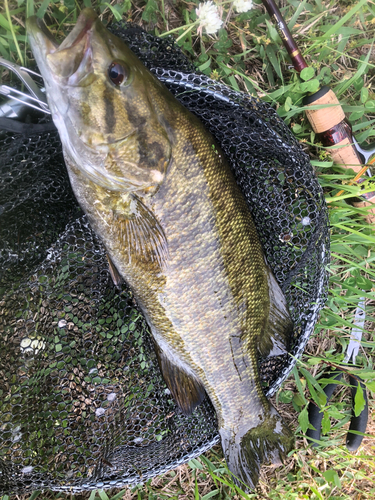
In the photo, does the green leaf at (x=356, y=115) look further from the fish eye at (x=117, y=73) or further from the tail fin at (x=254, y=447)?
the tail fin at (x=254, y=447)

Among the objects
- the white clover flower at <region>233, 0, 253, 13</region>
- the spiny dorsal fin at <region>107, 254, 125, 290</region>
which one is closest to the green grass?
the white clover flower at <region>233, 0, 253, 13</region>

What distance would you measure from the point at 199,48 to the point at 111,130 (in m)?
1.08

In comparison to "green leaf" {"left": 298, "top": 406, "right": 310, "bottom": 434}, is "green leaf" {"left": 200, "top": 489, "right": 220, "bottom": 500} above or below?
below

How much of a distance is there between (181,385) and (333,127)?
1683mm

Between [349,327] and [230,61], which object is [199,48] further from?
[349,327]

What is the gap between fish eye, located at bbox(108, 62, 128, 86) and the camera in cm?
119

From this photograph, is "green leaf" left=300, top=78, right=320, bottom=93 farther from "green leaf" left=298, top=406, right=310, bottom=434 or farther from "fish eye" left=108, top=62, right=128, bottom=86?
"green leaf" left=298, top=406, right=310, bottom=434

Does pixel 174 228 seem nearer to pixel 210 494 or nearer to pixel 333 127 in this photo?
pixel 333 127

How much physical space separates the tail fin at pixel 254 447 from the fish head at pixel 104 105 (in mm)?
1429

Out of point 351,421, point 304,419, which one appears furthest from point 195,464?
point 351,421

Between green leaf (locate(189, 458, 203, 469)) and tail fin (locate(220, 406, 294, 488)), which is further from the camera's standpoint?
green leaf (locate(189, 458, 203, 469))

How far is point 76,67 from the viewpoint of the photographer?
3.76ft

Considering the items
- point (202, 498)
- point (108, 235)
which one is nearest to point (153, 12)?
point (108, 235)

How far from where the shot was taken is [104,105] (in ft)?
3.97
